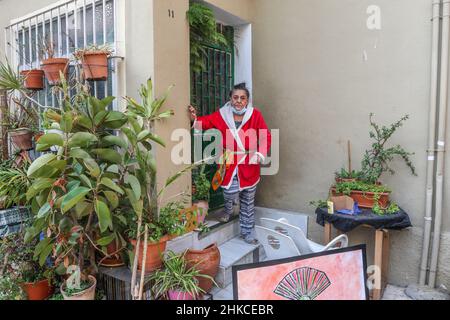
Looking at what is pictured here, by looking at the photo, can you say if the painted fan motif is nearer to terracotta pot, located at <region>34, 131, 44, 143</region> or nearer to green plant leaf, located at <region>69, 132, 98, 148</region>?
green plant leaf, located at <region>69, 132, 98, 148</region>

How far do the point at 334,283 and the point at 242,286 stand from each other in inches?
24.9

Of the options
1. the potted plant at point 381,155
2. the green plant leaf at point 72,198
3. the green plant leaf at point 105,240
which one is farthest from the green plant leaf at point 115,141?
the potted plant at point 381,155

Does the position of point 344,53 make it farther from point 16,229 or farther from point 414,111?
point 16,229

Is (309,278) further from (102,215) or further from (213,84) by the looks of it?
(213,84)

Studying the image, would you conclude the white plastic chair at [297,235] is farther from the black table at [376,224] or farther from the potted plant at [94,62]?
the potted plant at [94,62]

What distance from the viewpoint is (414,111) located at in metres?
3.13

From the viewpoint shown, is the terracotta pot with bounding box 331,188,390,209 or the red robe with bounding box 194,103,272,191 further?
the red robe with bounding box 194,103,272,191

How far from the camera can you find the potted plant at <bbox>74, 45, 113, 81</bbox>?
274 centimetres

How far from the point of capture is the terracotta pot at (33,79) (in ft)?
11.0

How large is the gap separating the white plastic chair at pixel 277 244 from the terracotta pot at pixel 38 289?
73.1 inches

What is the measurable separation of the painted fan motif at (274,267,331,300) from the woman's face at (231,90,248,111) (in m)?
1.94

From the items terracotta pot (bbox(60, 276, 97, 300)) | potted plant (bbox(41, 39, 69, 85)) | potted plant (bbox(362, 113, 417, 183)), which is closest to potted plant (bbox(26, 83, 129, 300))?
terracotta pot (bbox(60, 276, 97, 300))
